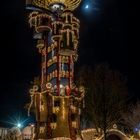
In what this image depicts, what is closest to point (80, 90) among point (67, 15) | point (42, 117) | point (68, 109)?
point (68, 109)

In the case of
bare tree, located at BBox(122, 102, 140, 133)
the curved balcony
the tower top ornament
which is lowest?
bare tree, located at BBox(122, 102, 140, 133)

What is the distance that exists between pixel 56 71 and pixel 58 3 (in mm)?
11274

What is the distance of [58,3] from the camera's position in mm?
60875

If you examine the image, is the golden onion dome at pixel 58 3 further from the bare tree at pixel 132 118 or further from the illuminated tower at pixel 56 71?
A: the bare tree at pixel 132 118

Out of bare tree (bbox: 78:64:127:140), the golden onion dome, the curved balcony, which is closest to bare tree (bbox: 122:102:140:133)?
bare tree (bbox: 78:64:127:140)

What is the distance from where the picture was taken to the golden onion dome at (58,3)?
60.7m

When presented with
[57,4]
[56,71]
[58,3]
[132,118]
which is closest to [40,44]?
[56,71]

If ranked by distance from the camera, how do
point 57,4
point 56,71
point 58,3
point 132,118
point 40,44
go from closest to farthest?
point 56,71, point 58,3, point 57,4, point 40,44, point 132,118

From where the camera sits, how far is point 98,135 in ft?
194

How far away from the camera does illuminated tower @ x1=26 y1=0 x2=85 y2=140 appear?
5556 centimetres

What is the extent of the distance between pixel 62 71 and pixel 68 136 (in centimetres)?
1006

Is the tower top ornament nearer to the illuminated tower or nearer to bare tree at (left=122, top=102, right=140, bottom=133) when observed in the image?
the illuminated tower

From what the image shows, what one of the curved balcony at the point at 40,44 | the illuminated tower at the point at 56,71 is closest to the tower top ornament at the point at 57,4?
the illuminated tower at the point at 56,71

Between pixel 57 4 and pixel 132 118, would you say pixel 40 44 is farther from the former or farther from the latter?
pixel 132 118
